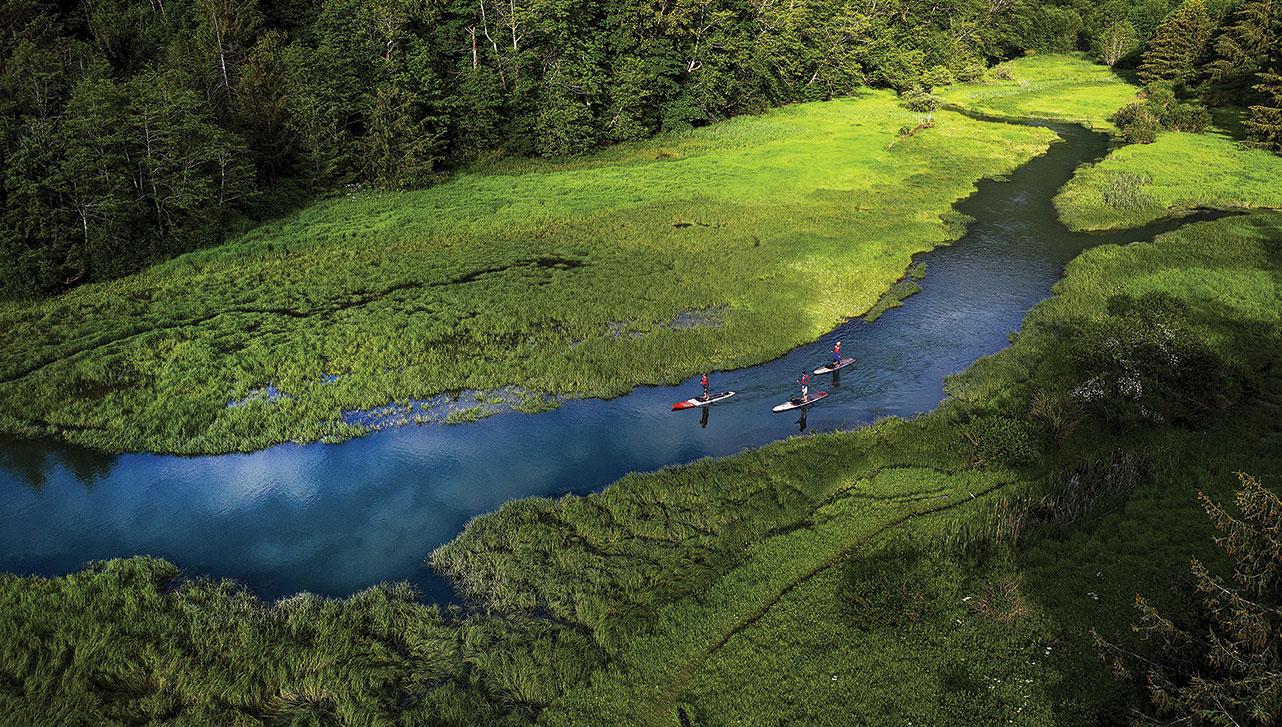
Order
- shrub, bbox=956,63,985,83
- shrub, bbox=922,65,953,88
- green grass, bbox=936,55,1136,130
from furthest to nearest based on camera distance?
1. shrub, bbox=956,63,985,83
2. shrub, bbox=922,65,953,88
3. green grass, bbox=936,55,1136,130

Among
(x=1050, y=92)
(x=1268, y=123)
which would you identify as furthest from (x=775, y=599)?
(x=1050, y=92)

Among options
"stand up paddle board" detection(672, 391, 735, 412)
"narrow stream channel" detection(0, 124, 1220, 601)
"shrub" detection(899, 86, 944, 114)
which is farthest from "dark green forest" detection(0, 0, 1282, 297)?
"stand up paddle board" detection(672, 391, 735, 412)

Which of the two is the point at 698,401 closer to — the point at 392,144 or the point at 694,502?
the point at 694,502

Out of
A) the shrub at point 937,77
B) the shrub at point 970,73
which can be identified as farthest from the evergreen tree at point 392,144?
the shrub at point 970,73

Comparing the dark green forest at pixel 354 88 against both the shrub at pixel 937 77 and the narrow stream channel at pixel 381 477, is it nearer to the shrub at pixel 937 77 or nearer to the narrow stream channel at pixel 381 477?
the shrub at pixel 937 77

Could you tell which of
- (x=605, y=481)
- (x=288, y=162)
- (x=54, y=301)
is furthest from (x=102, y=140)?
(x=605, y=481)

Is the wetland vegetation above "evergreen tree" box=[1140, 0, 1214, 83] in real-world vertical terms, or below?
below

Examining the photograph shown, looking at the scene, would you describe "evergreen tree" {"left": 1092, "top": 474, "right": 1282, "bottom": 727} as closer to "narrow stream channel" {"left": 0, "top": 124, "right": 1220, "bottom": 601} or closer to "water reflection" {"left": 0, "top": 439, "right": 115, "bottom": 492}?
"narrow stream channel" {"left": 0, "top": 124, "right": 1220, "bottom": 601}
